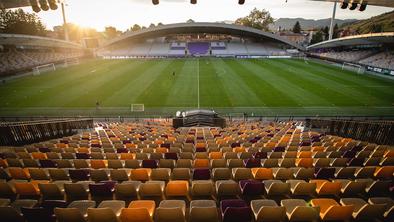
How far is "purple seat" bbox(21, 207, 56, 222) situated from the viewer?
5.61 m

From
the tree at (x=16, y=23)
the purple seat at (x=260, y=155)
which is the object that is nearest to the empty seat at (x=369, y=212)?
the purple seat at (x=260, y=155)

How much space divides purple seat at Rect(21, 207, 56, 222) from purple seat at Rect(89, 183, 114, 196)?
1559 mm

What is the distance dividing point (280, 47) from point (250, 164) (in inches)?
3464

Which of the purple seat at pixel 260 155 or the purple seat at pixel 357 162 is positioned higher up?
the purple seat at pixel 357 162

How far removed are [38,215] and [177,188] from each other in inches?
125

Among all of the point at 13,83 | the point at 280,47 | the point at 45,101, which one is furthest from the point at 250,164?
the point at 280,47

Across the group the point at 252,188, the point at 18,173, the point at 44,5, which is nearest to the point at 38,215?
the point at 18,173

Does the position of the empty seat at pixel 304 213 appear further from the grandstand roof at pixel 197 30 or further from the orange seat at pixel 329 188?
the grandstand roof at pixel 197 30

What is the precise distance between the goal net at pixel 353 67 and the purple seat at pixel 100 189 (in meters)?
56.0

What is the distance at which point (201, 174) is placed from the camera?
27.5 ft

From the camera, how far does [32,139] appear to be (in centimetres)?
1659

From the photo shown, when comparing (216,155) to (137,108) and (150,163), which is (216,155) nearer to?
(150,163)

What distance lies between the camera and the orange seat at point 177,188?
7203 millimetres

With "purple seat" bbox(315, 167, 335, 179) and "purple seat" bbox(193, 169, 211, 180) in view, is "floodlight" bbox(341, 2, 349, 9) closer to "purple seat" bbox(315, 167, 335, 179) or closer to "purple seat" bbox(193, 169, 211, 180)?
"purple seat" bbox(315, 167, 335, 179)
